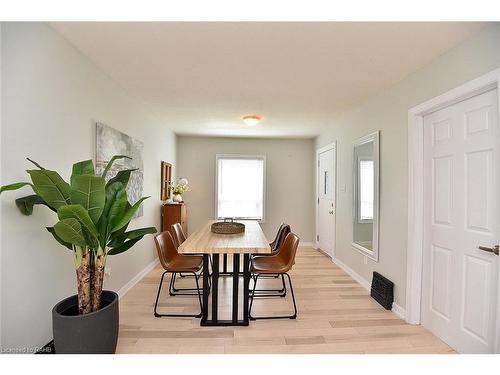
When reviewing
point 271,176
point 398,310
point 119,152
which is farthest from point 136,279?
point 271,176

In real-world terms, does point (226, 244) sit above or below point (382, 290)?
above

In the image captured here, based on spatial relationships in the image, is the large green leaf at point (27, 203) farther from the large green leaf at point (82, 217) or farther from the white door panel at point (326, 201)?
the white door panel at point (326, 201)

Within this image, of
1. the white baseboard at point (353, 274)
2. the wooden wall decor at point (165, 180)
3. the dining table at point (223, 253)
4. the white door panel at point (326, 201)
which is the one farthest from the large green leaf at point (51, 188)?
the white door panel at point (326, 201)

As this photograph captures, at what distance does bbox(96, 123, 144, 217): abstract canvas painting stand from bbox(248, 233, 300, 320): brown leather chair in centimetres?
169

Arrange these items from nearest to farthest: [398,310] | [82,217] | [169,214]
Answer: [82,217] < [398,310] < [169,214]

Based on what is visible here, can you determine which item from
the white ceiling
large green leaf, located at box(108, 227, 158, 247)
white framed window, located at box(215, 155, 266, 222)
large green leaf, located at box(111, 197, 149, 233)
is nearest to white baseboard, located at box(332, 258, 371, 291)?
white framed window, located at box(215, 155, 266, 222)

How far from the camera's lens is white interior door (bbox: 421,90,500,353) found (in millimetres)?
1723

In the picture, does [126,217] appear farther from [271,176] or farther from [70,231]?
[271,176]

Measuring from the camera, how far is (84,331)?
1488 millimetres

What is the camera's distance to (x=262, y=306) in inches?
106

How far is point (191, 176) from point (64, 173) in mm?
3616

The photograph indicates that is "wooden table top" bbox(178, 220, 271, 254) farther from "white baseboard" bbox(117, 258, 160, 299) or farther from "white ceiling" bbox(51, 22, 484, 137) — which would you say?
"white ceiling" bbox(51, 22, 484, 137)

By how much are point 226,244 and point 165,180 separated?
8.65ft
